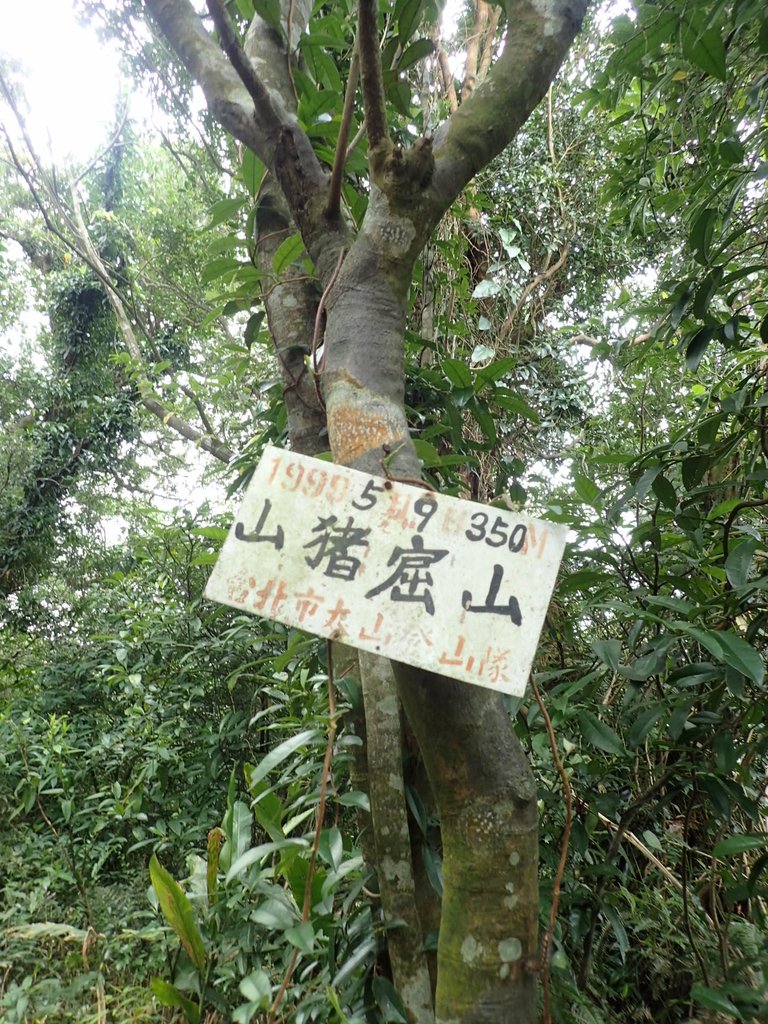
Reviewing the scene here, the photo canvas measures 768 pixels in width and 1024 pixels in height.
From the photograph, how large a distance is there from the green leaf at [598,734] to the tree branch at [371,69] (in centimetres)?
83

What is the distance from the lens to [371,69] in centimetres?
78

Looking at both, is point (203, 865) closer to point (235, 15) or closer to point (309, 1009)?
point (309, 1009)

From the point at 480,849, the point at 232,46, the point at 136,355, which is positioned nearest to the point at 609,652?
the point at 480,849

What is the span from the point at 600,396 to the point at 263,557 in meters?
3.40

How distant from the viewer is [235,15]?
5.32 feet

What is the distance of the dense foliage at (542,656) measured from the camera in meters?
0.93

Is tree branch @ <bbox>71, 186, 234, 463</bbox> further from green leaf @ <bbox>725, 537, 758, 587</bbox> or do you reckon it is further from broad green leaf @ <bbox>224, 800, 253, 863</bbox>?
green leaf @ <bbox>725, 537, 758, 587</bbox>

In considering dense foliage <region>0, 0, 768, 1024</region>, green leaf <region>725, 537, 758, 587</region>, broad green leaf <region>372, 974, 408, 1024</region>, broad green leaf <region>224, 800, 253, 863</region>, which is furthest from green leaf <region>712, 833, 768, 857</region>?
broad green leaf <region>224, 800, 253, 863</region>

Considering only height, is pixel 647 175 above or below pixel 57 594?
above

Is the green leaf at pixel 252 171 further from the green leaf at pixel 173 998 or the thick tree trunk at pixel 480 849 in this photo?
the green leaf at pixel 173 998

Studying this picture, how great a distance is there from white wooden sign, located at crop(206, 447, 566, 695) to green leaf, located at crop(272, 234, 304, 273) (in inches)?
22.8

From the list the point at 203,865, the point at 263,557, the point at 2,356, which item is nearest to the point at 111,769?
the point at 203,865

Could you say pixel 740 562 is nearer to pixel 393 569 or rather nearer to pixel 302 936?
pixel 393 569

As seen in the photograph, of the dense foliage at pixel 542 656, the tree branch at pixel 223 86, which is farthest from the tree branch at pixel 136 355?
the tree branch at pixel 223 86
